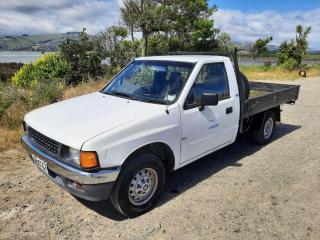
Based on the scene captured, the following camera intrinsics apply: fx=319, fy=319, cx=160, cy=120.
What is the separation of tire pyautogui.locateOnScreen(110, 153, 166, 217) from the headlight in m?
0.52

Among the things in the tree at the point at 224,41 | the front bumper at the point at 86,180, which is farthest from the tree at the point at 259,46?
the front bumper at the point at 86,180

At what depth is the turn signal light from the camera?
3291mm

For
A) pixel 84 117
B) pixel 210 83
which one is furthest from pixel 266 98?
pixel 84 117

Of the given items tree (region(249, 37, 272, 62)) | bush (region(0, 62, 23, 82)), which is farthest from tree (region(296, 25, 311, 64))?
bush (region(0, 62, 23, 82))

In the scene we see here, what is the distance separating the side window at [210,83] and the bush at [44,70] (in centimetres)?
841

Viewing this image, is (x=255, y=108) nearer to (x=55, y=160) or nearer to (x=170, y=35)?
→ (x=55, y=160)

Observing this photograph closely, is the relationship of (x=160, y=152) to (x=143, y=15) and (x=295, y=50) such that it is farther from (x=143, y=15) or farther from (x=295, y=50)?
(x=295, y=50)

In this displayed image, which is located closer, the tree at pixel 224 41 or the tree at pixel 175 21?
the tree at pixel 175 21

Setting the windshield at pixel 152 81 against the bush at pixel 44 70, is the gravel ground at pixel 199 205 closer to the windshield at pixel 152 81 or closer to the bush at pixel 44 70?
the windshield at pixel 152 81

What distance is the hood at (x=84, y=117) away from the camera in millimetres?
3490

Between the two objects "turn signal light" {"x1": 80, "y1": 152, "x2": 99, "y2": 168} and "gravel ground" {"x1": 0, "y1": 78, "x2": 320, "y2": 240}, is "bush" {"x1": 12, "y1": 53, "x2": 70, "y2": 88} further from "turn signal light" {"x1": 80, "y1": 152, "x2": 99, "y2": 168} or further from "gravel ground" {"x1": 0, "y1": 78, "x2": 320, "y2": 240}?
"turn signal light" {"x1": 80, "y1": 152, "x2": 99, "y2": 168}

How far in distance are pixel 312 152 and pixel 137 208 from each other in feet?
13.5

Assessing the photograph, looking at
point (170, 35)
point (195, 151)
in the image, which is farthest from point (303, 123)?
point (170, 35)

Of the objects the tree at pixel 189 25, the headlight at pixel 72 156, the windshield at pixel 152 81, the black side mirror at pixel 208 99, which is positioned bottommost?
the headlight at pixel 72 156
